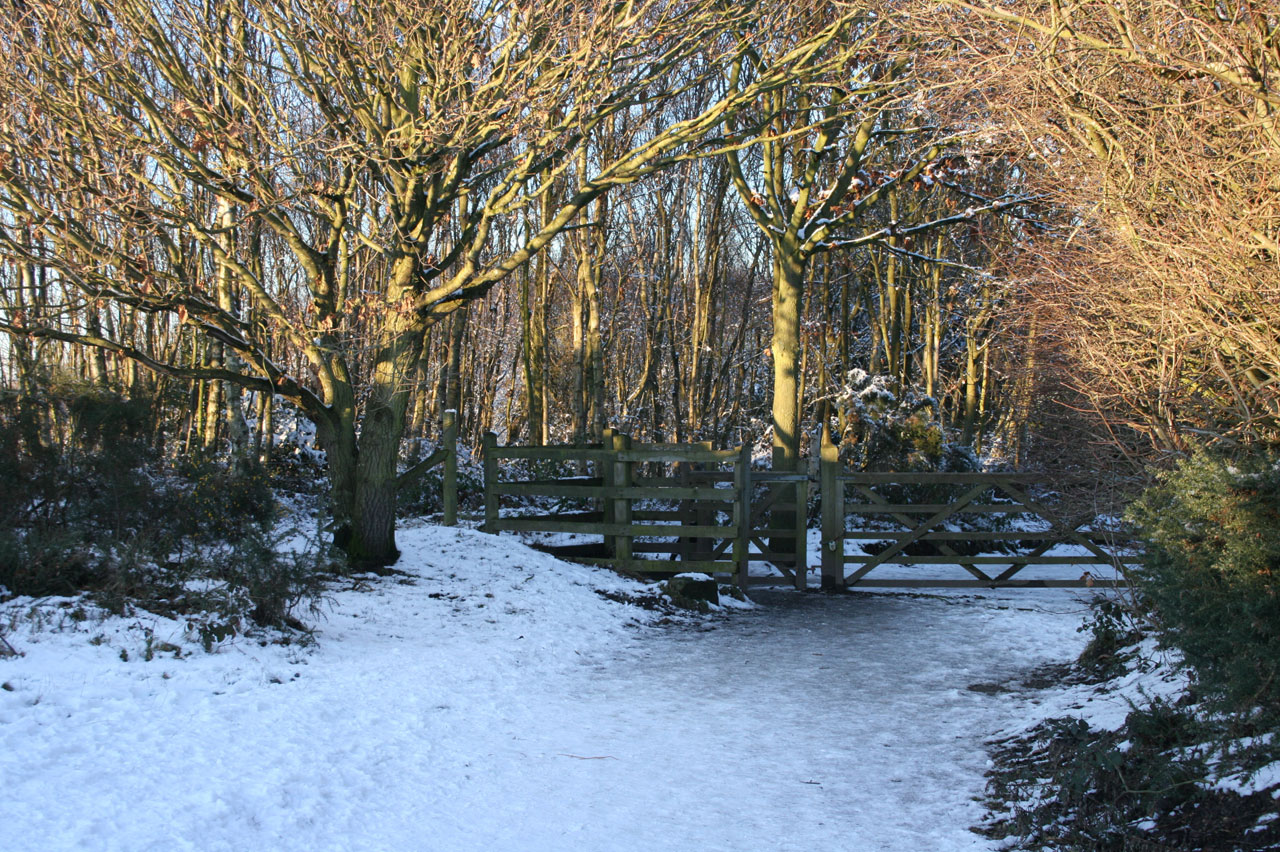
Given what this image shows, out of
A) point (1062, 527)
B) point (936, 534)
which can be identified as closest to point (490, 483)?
point (936, 534)

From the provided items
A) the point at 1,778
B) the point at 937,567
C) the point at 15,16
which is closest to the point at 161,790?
the point at 1,778

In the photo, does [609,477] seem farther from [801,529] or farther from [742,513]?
[801,529]

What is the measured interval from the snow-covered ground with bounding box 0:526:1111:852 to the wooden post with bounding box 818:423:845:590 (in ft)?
10.1

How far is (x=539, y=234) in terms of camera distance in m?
10.6

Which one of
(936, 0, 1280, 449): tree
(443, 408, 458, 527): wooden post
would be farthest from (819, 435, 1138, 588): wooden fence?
(936, 0, 1280, 449): tree

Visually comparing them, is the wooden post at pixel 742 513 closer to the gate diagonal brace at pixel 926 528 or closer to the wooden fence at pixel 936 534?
the wooden fence at pixel 936 534

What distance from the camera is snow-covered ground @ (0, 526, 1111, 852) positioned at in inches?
171

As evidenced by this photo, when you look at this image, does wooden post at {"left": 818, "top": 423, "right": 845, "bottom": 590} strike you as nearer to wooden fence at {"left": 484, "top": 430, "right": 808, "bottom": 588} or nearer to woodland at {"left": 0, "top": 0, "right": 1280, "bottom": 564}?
wooden fence at {"left": 484, "top": 430, "right": 808, "bottom": 588}

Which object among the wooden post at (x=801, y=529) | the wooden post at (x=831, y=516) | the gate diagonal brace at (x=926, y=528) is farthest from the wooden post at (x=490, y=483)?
the gate diagonal brace at (x=926, y=528)

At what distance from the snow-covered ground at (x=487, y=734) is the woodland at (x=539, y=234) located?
844 millimetres

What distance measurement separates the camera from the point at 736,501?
1137 centimetres

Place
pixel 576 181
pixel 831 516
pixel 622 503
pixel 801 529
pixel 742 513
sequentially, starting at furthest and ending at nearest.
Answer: pixel 576 181 < pixel 801 529 < pixel 831 516 < pixel 622 503 < pixel 742 513

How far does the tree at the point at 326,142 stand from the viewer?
28.8 ft

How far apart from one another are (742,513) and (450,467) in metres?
3.64
